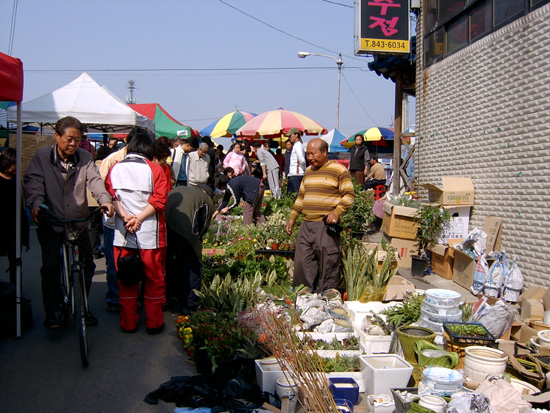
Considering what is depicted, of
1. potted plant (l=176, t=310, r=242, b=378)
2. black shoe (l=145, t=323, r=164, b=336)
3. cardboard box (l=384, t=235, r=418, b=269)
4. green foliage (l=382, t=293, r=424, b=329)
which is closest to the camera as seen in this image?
potted plant (l=176, t=310, r=242, b=378)

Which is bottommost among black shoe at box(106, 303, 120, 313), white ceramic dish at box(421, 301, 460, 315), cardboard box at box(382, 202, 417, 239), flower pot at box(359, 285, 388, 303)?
black shoe at box(106, 303, 120, 313)

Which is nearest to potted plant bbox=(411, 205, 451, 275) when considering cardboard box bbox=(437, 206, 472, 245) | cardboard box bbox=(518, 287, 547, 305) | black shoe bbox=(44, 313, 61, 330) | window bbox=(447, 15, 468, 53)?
cardboard box bbox=(437, 206, 472, 245)

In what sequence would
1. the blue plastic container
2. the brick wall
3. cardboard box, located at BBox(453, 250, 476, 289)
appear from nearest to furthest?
1. the blue plastic container
2. the brick wall
3. cardboard box, located at BBox(453, 250, 476, 289)

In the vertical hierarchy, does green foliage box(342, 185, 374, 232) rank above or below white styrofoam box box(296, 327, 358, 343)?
above

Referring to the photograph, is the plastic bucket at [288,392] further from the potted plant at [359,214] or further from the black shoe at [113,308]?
the potted plant at [359,214]

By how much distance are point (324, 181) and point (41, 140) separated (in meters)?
12.6

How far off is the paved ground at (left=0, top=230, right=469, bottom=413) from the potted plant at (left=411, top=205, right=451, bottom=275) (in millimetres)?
4700

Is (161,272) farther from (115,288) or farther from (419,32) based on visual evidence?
(419,32)

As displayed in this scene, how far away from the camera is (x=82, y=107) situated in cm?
1213

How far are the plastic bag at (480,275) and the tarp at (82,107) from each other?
8392 millimetres

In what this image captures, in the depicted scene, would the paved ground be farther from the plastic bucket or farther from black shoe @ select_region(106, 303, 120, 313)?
the plastic bucket

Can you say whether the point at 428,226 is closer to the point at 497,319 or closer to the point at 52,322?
the point at 497,319

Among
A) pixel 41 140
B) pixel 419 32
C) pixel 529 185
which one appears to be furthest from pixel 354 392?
pixel 41 140

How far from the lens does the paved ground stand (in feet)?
13.9
